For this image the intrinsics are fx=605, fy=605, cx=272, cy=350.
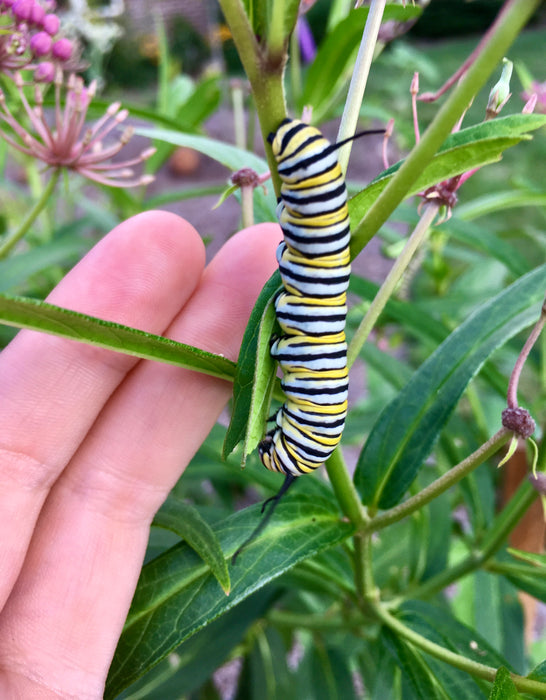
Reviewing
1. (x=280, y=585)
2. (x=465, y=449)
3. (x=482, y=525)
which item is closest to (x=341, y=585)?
(x=280, y=585)

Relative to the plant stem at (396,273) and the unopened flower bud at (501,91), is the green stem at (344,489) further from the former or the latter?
the unopened flower bud at (501,91)

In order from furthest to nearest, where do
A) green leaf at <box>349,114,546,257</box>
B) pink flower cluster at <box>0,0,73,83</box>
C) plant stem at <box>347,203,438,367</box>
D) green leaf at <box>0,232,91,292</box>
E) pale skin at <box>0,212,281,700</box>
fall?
green leaf at <box>0,232,91,292</box> → pink flower cluster at <box>0,0,73,83</box> → pale skin at <box>0,212,281,700</box> → plant stem at <box>347,203,438,367</box> → green leaf at <box>349,114,546,257</box>

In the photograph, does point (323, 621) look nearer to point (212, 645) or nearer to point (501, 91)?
point (212, 645)

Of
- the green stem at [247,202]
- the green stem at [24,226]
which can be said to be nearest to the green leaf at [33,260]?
the green stem at [24,226]

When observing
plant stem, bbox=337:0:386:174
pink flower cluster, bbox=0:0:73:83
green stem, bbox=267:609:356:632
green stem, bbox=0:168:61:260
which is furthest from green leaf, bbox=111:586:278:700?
pink flower cluster, bbox=0:0:73:83

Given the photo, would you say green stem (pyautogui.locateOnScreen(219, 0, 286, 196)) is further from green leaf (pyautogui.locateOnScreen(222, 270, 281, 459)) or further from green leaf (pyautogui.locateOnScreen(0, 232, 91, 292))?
green leaf (pyautogui.locateOnScreen(0, 232, 91, 292))

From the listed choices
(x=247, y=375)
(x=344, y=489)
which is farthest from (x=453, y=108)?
(x=344, y=489)

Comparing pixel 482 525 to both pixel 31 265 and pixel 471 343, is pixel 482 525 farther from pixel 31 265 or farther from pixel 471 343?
pixel 31 265
